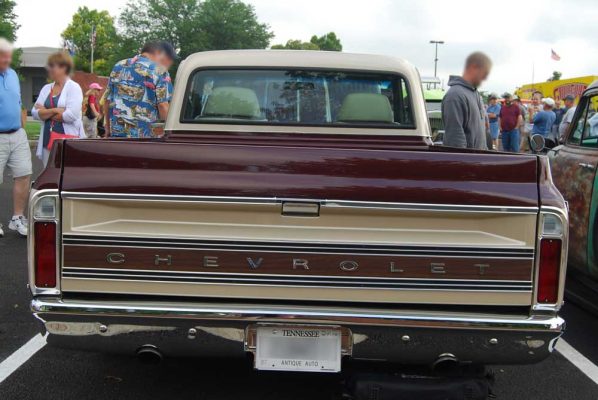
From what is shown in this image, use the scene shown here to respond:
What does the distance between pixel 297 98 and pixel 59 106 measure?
3428 millimetres

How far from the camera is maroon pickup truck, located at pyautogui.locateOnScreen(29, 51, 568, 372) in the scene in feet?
8.96

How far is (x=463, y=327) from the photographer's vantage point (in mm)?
2723

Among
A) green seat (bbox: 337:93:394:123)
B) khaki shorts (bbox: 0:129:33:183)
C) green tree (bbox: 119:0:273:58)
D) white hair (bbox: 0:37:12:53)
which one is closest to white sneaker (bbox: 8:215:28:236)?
khaki shorts (bbox: 0:129:33:183)

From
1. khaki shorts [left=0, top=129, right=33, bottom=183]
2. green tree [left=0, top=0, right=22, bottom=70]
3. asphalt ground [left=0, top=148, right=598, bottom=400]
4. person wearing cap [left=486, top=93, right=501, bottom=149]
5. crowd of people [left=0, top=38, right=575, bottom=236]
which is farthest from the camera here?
green tree [left=0, top=0, right=22, bottom=70]

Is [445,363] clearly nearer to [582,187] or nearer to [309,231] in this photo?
[309,231]

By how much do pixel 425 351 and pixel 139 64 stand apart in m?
3.95

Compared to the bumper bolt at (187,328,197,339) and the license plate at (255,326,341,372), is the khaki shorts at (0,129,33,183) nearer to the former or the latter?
the bumper bolt at (187,328,197,339)

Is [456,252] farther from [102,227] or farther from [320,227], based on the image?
[102,227]

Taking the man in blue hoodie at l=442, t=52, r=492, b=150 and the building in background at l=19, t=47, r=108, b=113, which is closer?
the man in blue hoodie at l=442, t=52, r=492, b=150

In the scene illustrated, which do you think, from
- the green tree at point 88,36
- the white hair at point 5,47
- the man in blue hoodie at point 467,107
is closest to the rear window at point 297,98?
the man in blue hoodie at point 467,107

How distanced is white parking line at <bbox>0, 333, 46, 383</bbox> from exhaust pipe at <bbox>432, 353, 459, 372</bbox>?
2380 mm

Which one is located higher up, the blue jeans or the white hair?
the white hair

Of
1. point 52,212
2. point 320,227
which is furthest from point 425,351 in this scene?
point 52,212

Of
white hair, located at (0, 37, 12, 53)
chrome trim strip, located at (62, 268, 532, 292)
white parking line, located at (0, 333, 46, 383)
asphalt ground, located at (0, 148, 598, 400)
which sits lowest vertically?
asphalt ground, located at (0, 148, 598, 400)
